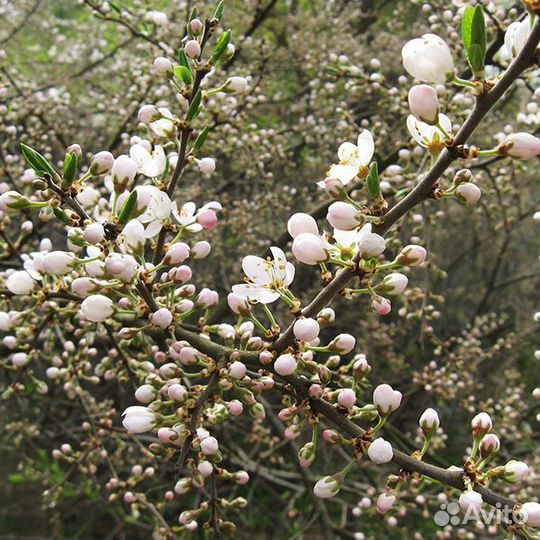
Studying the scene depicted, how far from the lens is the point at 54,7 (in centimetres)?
875

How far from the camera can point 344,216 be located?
1193 millimetres

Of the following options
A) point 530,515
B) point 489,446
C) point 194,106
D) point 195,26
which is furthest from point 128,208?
point 530,515

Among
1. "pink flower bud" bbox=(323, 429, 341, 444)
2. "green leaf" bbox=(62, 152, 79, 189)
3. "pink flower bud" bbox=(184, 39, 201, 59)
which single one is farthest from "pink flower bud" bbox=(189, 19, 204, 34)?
"pink flower bud" bbox=(323, 429, 341, 444)

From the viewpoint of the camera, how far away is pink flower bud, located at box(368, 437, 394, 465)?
1277 millimetres

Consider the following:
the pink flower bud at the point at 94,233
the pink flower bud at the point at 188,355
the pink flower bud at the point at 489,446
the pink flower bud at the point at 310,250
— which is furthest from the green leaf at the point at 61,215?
the pink flower bud at the point at 489,446

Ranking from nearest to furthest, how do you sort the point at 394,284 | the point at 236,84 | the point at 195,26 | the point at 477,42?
1. the point at 477,42
2. the point at 394,284
3. the point at 195,26
4. the point at 236,84

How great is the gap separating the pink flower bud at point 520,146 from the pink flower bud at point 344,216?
315mm

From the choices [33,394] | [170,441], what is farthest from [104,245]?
[33,394]

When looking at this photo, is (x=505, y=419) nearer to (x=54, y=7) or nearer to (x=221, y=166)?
(x=221, y=166)

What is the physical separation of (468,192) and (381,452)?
62cm

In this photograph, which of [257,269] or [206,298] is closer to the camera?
[257,269]

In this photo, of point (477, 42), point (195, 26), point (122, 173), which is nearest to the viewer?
point (477, 42)

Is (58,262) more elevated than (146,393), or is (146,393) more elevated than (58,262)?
(58,262)

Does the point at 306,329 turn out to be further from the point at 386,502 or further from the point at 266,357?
the point at 386,502
